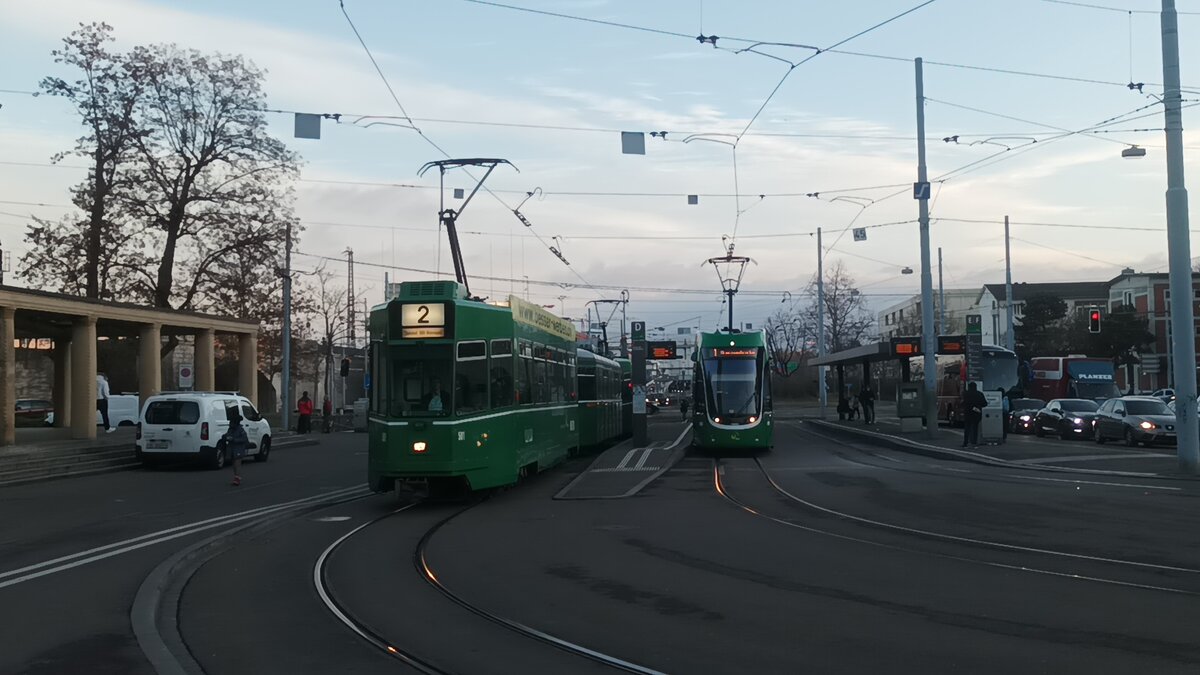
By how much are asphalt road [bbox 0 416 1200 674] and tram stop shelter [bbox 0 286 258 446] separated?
9.42m

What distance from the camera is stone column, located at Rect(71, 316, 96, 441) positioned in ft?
105

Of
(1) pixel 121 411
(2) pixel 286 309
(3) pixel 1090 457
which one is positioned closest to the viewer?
(3) pixel 1090 457

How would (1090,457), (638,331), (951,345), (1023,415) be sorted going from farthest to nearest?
(1023,415) < (951,345) < (638,331) < (1090,457)

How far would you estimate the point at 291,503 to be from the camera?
20.2 m

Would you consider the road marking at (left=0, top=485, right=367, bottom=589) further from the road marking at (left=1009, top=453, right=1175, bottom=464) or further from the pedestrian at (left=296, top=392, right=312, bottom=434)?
the pedestrian at (left=296, top=392, right=312, bottom=434)

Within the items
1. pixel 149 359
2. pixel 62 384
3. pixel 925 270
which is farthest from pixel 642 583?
pixel 62 384

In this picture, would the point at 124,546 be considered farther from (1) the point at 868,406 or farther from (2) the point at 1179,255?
(1) the point at 868,406

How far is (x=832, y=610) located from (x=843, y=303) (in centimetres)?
8559

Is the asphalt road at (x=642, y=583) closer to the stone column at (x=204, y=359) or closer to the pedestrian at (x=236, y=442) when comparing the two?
the pedestrian at (x=236, y=442)

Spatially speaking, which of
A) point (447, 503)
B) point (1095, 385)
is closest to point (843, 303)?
point (1095, 385)

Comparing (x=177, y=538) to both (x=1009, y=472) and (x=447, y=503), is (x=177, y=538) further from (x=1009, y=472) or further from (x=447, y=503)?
(x=1009, y=472)

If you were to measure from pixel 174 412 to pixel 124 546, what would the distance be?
626 inches

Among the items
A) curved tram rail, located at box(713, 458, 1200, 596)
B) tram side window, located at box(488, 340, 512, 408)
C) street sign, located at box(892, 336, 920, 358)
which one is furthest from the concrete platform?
street sign, located at box(892, 336, 920, 358)

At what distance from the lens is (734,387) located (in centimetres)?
3142
